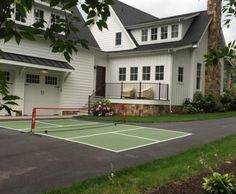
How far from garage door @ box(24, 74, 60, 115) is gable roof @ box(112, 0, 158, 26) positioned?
8.84 meters

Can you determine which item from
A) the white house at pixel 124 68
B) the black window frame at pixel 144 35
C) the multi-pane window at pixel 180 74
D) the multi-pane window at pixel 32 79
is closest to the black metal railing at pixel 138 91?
the white house at pixel 124 68

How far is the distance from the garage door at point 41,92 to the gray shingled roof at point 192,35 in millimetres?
6958

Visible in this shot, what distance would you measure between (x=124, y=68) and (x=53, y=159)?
16.6 metres

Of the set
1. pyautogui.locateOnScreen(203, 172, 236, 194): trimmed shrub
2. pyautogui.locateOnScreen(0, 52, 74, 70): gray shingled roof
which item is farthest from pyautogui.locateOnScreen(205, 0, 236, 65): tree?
pyautogui.locateOnScreen(0, 52, 74, 70): gray shingled roof

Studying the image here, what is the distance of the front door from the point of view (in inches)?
947

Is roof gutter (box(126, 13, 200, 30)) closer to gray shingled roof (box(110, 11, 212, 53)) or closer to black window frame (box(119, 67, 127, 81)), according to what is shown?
gray shingled roof (box(110, 11, 212, 53))

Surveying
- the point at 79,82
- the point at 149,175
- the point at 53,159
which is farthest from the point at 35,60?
the point at 149,175

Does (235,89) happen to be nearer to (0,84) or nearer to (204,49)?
(204,49)

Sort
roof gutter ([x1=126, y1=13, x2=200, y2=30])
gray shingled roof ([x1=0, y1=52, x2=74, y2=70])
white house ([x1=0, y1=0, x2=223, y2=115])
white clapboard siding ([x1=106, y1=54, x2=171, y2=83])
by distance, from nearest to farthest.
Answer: gray shingled roof ([x1=0, y1=52, x2=74, y2=70])
white house ([x1=0, y1=0, x2=223, y2=115])
white clapboard siding ([x1=106, y1=54, x2=171, y2=83])
roof gutter ([x1=126, y1=13, x2=200, y2=30])

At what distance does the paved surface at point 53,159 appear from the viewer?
5.93 metres

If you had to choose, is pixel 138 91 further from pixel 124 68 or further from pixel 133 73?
pixel 124 68

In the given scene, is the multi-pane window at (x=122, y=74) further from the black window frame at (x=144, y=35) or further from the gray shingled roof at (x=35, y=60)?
the gray shingled roof at (x=35, y=60)

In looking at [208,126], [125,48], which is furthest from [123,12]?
[208,126]

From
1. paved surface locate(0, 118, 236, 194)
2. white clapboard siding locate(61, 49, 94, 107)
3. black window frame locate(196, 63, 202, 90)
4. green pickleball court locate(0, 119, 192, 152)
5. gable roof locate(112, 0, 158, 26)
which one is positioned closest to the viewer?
paved surface locate(0, 118, 236, 194)
